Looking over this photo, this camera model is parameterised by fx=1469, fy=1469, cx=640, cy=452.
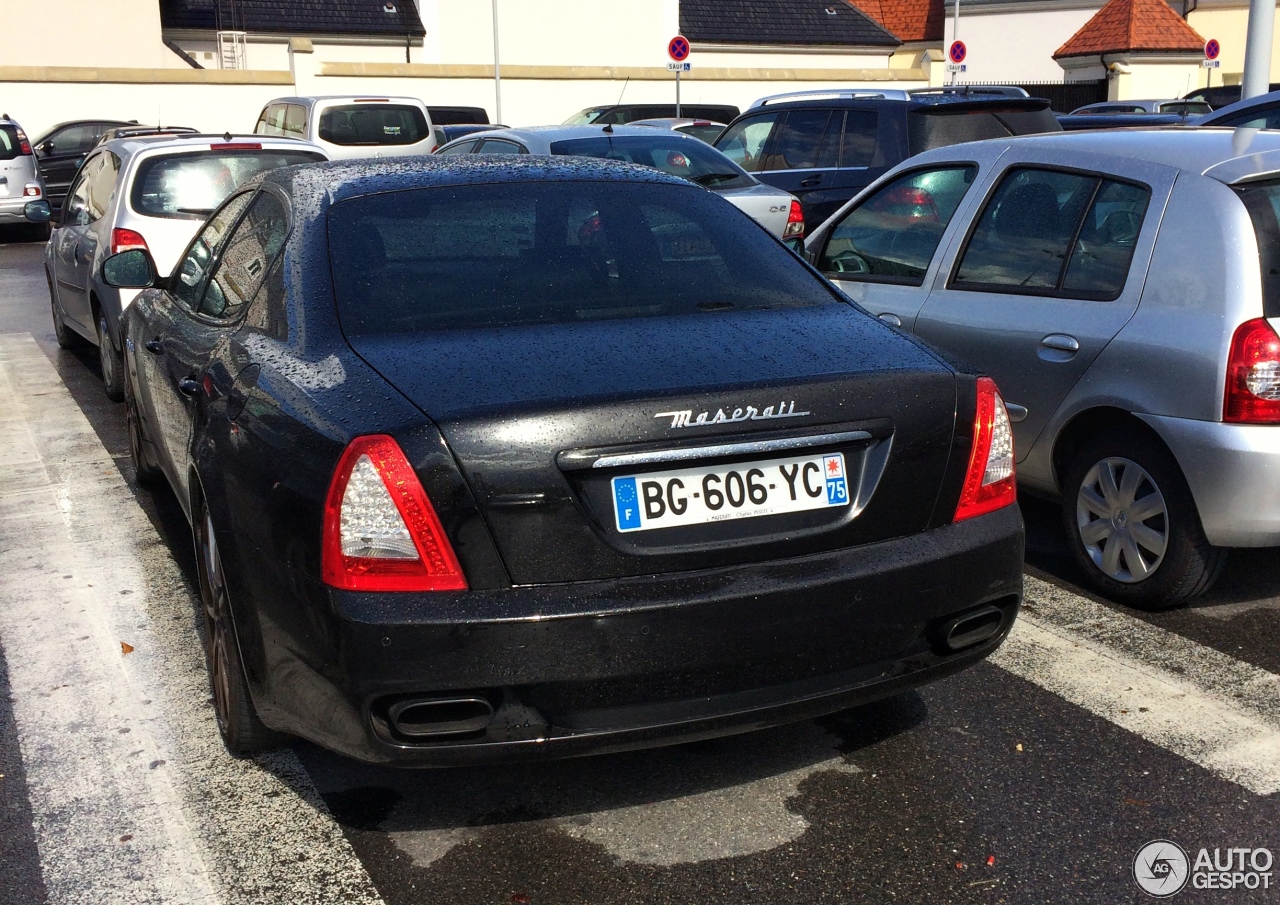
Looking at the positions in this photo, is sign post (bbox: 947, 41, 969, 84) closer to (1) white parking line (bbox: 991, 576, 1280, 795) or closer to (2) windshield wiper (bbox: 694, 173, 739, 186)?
(2) windshield wiper (bbox: 694, 173, 739, 186)

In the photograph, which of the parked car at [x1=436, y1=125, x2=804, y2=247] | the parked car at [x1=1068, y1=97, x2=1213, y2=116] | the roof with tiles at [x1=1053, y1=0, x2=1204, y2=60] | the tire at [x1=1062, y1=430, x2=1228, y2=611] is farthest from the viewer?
the roof with tiles at [x1=1053, y1=0, x2=1204, y2=60]

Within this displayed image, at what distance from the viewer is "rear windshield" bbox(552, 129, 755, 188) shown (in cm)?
1209

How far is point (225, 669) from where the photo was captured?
3.98m

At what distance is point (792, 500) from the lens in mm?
3295

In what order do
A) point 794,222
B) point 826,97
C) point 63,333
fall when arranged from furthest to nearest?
point 826,97 < point 794,222 < point 63,333

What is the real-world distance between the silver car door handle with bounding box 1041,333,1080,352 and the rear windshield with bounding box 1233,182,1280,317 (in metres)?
0.70

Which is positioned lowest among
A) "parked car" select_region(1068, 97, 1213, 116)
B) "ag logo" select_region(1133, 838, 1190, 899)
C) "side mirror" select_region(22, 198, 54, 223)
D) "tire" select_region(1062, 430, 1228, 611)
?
"ag logo" select_region(1133, 838, 1190, 899)

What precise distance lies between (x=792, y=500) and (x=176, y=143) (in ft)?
24.8

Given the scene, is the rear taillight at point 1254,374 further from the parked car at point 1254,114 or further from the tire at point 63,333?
the tire at point 63,333

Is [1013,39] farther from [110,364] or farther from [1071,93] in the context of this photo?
[110,364]

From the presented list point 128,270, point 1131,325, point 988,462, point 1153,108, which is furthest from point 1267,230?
point 1153,108

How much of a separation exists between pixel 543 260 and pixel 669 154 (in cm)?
853

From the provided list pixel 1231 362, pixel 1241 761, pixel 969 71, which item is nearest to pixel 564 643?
pixel 1241 761

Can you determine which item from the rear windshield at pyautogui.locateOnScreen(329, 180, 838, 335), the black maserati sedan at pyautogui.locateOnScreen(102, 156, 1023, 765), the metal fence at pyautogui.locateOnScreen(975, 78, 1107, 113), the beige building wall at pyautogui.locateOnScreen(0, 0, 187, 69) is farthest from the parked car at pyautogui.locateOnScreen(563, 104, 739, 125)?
the black maserati sedan at pyautogui.locateOnScreen(102, 156, 1023, 765)
